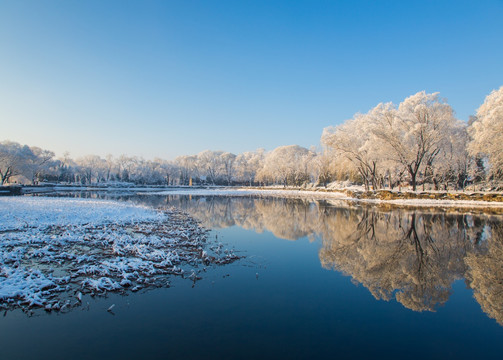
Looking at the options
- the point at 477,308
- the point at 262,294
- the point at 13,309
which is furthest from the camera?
the point at 262,294

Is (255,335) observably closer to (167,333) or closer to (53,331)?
(167,333)

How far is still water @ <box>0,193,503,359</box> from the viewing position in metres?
4.77

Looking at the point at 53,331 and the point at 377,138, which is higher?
the point at 377,138

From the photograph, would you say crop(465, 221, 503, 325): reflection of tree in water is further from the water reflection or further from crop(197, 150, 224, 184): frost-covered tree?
crop(197, 150, 224, 184): frost-covered tree

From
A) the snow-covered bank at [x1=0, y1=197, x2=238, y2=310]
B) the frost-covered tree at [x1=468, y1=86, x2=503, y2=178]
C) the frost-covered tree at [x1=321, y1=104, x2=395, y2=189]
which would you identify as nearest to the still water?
the snow-covered bank at [x1=0, y1=197, x2=238, y2=310]

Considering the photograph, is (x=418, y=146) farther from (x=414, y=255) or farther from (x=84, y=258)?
(x=84, y=258)

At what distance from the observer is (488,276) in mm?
8352

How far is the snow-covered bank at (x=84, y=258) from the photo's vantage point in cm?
673

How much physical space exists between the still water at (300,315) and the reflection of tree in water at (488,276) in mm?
31

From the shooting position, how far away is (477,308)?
6465mm

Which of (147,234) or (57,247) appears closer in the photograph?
(57,247)

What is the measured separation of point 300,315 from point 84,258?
7.09 m

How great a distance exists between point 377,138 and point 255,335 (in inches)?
1433

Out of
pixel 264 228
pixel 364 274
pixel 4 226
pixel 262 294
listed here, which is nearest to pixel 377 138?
pixel 264 228
